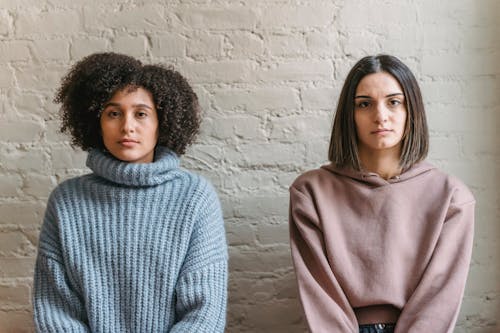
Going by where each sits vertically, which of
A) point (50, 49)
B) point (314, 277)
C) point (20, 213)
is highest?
point (50, 49)

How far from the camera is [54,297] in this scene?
4.44 feet

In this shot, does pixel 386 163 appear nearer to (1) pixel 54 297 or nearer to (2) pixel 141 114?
(2) pixel 141 114

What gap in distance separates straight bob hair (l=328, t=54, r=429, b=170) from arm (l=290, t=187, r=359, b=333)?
175 millimetres

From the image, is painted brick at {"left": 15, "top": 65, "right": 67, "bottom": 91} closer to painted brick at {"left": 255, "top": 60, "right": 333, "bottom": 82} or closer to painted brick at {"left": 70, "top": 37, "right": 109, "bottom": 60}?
painted brick at {"left": 70, "top": 37, "right": 109, "bottom": 60}

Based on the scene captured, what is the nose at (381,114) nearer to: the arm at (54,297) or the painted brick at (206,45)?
the painted brick at (206,45)

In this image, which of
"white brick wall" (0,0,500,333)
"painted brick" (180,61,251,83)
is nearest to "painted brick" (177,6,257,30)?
"white brick wall" (0,0,500,333)

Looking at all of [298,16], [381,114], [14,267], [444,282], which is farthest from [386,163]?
[14,267]

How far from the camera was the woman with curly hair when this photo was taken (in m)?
1.33

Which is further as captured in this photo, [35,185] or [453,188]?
[35,185]

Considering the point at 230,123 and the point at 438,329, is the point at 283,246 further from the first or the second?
the point at 438,329

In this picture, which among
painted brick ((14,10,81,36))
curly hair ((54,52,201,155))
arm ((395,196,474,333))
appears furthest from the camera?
painted brick ((14,10,81,36))

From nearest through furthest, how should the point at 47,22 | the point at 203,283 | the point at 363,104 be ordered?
1. the point at 203,283
2. the point at 363,104
3. the point at 47,22

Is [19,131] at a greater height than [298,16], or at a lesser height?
lesser

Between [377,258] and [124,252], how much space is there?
25.3 inches
